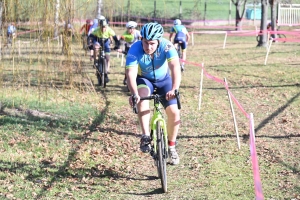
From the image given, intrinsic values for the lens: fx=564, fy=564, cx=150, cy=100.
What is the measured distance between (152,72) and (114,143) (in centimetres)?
254

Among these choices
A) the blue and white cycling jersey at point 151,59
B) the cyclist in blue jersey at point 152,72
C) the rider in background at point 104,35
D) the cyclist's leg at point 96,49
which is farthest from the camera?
the cyclist's leg at point 96,49

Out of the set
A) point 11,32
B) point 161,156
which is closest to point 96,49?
point 11,32

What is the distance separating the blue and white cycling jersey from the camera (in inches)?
268

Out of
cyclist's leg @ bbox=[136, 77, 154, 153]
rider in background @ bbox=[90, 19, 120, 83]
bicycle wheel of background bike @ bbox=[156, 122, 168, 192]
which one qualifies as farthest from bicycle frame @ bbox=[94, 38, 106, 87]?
bicycle wheel of background bike @ bbox=[156, 122, 168, 192]

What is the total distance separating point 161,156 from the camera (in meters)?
6.51

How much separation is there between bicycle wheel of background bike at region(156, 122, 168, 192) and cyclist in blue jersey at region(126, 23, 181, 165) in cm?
15

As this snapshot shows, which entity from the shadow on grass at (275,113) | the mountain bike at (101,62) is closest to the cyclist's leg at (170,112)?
the shadow on grass at (275,113)

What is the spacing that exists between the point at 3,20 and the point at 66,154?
2.24m

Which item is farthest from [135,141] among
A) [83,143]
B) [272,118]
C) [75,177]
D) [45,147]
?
[272,118]

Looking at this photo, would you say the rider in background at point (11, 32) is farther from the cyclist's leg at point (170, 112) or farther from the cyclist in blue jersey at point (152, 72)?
the cyclist's leg at point (170, 112)

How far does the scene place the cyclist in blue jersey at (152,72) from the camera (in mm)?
6629

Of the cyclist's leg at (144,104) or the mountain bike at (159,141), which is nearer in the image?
the mountain bike at (159,141)

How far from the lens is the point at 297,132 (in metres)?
9.83

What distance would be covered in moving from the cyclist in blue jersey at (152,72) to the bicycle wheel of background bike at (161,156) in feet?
0.49
